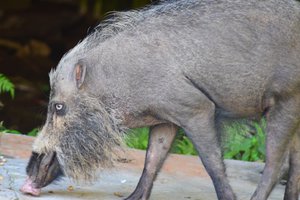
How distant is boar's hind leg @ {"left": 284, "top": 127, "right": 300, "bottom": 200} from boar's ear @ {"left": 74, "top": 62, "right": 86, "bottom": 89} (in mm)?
1608

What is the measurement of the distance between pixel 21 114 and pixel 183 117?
6.35 m

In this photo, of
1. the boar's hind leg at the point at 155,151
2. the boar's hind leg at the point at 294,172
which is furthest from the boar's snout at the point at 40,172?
the boar's hind leg at the point at 294,172

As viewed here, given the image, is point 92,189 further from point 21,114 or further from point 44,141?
point 21,114

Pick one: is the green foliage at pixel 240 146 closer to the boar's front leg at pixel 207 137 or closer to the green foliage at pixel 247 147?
the green foliage at pixel 247 147

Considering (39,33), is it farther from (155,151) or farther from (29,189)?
(29,189)

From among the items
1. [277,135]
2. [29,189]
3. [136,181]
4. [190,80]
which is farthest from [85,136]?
[277,135]

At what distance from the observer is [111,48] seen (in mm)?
6020

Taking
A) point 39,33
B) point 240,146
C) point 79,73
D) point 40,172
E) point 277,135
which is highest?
point 79,73

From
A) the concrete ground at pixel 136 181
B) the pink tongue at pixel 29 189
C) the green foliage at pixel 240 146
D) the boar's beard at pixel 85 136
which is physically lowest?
the green foliage at pixel 240 146

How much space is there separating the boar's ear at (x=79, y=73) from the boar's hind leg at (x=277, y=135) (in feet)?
4.31

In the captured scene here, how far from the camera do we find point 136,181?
6.96 metres

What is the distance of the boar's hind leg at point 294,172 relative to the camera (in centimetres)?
632

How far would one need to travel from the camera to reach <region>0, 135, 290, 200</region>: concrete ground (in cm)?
627

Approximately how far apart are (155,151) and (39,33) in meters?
10.2
